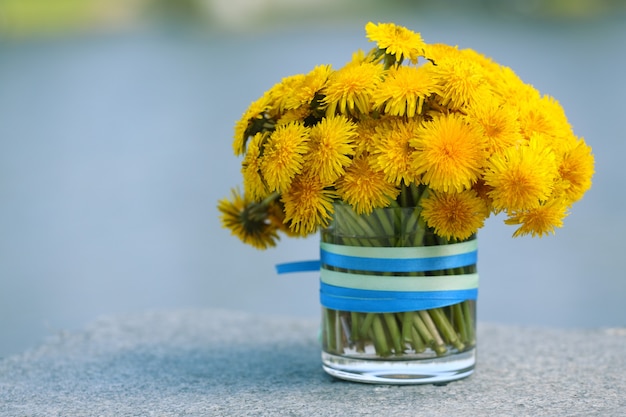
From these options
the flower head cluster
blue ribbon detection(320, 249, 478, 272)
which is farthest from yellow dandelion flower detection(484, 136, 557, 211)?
blue ribbon detection(320, 249, 478, 272)

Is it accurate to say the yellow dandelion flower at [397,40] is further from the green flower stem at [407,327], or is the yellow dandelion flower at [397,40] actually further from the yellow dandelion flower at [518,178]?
the green flower stem at [407,327]

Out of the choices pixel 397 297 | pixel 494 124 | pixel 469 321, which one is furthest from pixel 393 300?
pixel 494 124

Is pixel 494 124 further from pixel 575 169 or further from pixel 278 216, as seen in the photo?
pixel 278 216

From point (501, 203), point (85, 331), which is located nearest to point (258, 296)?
point (85, 331)

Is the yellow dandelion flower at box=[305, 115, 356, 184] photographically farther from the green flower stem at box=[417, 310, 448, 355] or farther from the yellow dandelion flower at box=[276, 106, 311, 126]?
the green flower stem at box=[417, 310, 448, 355]

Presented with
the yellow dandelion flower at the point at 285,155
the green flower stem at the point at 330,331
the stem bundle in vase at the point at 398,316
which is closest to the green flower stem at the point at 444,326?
the stem bundle in vase at the point at 398,316

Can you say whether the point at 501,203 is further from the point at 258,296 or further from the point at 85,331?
the point at 258,296
